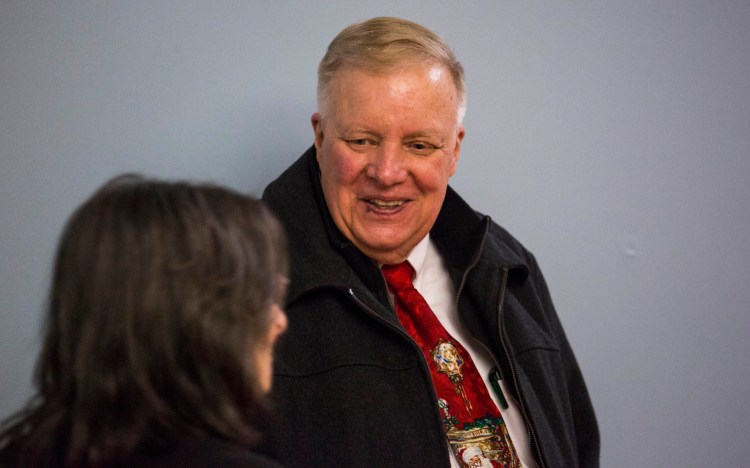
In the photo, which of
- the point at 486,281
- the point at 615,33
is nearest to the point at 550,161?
the point at 615,33

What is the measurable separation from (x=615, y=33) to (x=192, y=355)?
1852mm

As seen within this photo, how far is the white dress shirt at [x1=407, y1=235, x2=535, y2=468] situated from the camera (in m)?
1.79

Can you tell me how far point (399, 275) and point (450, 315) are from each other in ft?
0.50

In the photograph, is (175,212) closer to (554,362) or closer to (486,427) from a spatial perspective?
(486,427)

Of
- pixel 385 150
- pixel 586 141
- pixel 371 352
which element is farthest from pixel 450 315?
pixel 586 141

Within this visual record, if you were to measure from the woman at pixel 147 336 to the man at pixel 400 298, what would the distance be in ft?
1.97

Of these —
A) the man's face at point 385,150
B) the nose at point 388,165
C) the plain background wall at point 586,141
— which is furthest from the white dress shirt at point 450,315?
the plain background wall at point 586,141

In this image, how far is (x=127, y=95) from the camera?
1690mm

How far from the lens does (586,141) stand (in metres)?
2.35

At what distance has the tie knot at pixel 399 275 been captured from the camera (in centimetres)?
183

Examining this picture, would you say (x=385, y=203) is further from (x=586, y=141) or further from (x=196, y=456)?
(x=196, y=456)

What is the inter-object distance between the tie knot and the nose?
23 centimetres

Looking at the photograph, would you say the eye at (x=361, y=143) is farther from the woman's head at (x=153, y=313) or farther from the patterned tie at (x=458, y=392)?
the woman's head at (x=153, y=313)

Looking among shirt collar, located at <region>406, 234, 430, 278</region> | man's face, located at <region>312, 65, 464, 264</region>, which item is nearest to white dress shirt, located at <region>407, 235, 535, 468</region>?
shirt collar, located at <region>406, 234, 430, 278</region>
